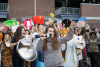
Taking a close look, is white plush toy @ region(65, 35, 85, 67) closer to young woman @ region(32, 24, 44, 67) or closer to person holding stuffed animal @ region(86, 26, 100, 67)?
young woman @ region(32, 24, 44, 67)

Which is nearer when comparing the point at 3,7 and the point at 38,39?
the point at 38,39

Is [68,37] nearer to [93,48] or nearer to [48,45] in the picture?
[48,45]

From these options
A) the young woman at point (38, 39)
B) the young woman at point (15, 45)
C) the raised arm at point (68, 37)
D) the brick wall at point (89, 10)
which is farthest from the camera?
the brick wall at point (89, 10)

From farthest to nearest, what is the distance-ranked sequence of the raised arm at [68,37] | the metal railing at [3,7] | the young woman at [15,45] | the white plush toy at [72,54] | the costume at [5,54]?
the metal railing at [3,7]
the costume at [5,54]
the white plush toy at [72,54]
the young woman at [15,45]
the raised arm at [68,37]

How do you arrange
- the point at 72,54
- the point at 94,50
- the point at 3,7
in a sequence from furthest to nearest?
the point at 3,7
the point at 94,50
the point at 72,54

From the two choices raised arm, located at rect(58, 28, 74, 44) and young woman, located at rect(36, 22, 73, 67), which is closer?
young woman, located at rect(36, 22, 73, 67)

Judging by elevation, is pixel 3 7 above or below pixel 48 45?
above

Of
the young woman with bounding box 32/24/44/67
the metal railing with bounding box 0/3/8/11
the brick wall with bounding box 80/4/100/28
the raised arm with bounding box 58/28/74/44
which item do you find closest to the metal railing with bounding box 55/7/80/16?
the brick wall with bounding box 80/4/100/28

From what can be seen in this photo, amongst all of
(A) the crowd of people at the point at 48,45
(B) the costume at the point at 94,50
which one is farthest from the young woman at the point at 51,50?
(B) the costume at the point at 94,50

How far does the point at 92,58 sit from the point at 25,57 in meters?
2.89

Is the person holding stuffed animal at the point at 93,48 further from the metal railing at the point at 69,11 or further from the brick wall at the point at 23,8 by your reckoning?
the metal railing at the point at 69,11

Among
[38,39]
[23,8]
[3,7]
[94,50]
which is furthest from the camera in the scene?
[3,7]

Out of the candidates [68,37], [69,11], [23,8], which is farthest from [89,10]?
[68,37]

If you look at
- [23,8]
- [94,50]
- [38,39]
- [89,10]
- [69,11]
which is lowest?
[94,50]
